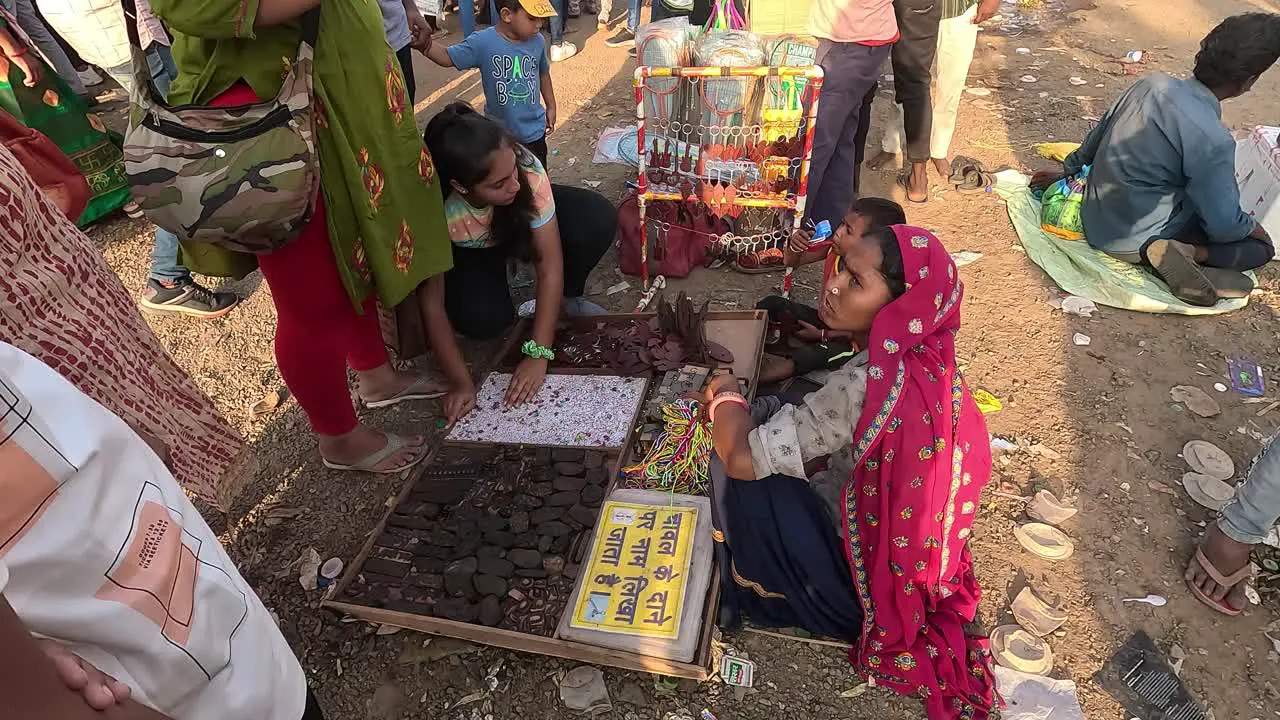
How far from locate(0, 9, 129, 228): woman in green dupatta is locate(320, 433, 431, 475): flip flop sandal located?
1.98 m

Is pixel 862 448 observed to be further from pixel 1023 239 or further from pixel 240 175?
pixel 1023 239

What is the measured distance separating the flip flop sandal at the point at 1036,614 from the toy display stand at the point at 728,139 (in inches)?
74.7

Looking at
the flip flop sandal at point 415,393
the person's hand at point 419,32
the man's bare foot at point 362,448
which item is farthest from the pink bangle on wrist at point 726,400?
the person's hand at point 419,32

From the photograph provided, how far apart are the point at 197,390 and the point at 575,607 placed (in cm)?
137

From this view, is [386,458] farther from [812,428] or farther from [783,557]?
[812,428]

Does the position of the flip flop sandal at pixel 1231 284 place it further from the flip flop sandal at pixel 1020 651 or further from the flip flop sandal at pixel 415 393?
the flip flop sandal at pixel 415 393

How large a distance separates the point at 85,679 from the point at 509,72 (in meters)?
3.56

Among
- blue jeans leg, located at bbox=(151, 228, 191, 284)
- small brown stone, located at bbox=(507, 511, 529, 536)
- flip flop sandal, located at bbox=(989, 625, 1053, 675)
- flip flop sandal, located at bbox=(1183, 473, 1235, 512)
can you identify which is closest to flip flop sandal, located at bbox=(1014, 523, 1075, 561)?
flip flop sandal, located at bbox=(989, 625, 1053, 675)

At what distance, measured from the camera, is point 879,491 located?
1.95 m

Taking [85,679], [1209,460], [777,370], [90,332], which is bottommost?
[1209,460]

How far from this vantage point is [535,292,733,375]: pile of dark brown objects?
10.5 ft

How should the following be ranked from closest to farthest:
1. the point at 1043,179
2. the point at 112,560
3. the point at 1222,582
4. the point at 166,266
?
the point at 112,560, the point at 1222,582, the point at 166,266, the point at 1043,179

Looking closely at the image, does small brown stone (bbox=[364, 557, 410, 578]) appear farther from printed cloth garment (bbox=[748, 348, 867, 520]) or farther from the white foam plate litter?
printed cloth garment (bbox=[748, 348, 867, 520])

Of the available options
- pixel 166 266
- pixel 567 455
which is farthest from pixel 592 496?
pixel 166 266
